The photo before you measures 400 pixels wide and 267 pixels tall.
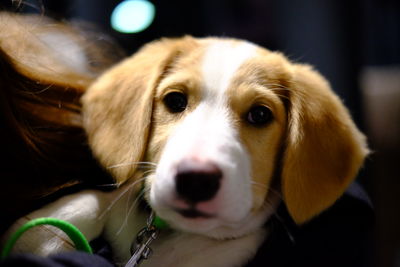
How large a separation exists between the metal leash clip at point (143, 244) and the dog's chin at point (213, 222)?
4 cm

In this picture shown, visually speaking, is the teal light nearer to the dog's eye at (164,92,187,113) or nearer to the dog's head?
the dog's head

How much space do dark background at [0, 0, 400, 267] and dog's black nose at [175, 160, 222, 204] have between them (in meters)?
1.26

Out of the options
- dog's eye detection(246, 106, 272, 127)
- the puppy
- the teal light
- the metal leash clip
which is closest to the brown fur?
the puppy

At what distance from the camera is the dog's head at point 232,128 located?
0.98 m

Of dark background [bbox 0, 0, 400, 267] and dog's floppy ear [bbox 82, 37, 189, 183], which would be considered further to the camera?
dark background [bbox 0, 0, 400, 267]

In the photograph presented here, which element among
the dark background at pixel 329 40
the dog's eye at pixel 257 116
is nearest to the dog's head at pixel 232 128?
the dog's eye at pixel 257 116

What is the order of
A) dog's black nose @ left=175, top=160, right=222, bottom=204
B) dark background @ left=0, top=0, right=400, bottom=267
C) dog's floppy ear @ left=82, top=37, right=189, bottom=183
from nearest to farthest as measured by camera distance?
1. dog's black nose @ left=175, top=160, right=222, bottom=204
2. dog's floppy ear @ left=82, top=37, right=189, bottom=183
3. dark background @ left=0, top=0, right=400, bottom=267

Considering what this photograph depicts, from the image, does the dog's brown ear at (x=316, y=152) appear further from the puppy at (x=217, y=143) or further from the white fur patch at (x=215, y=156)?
the white fur patch at (x=215, y=156)

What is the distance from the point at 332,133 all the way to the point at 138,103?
1.70 ft

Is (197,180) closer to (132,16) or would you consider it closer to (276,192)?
(276,192)

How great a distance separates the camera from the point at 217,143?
95 cm

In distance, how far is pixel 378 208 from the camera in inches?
102

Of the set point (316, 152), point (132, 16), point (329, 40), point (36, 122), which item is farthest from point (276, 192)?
point (329, 40)

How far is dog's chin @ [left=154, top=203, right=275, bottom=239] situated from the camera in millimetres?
936
